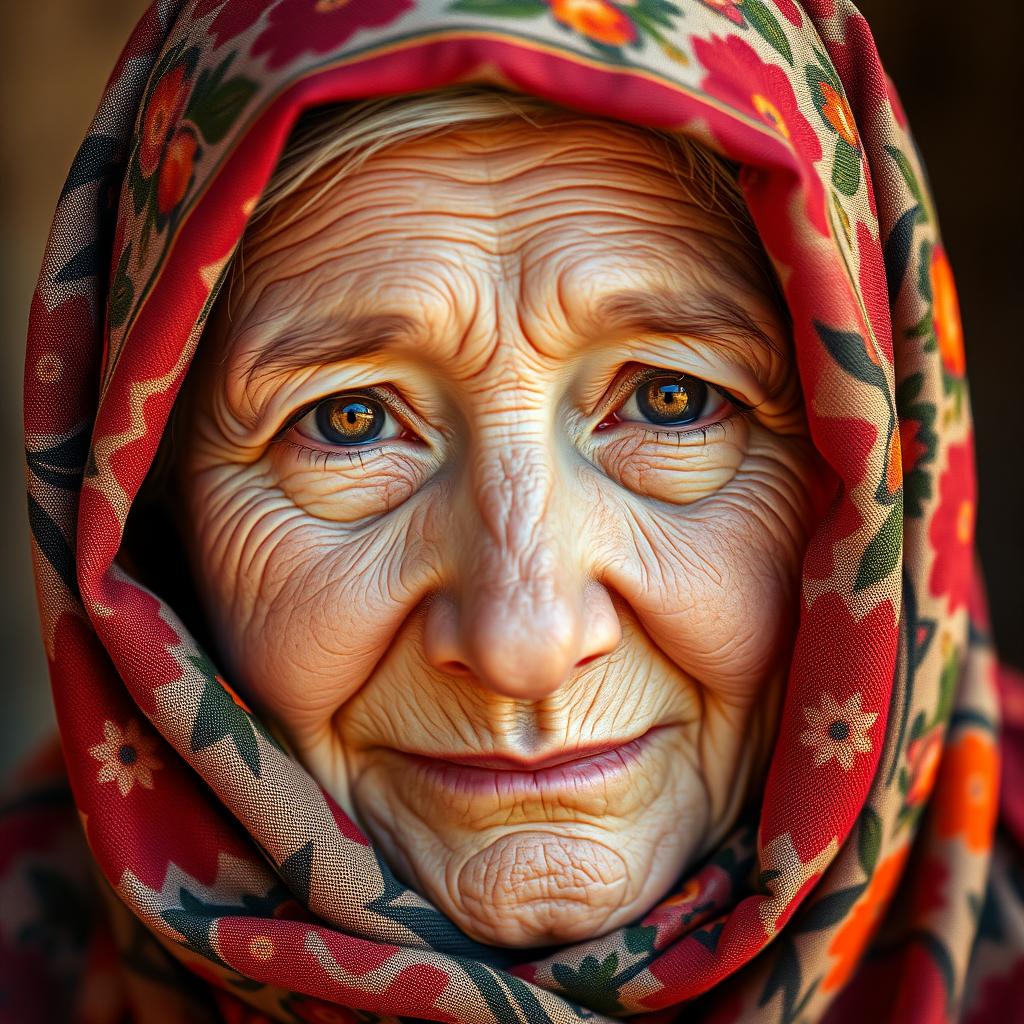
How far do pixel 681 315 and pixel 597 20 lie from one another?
315 mm

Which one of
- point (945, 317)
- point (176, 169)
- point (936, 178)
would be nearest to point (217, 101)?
point (176, 169)

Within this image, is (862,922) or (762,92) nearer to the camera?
(762,92)

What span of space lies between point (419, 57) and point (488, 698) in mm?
669

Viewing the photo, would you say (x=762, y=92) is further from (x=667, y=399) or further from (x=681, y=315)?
(x=667, y=399)

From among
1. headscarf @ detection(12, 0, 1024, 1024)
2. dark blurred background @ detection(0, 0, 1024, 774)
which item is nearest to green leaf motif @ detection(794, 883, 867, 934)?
headscarf @ detection(12, 0, 1024, 1024)

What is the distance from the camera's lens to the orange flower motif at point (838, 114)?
1.27 meters

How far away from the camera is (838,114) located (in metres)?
1.29

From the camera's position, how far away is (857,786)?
4.20ft

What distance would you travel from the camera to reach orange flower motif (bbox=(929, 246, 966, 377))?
1.41 m

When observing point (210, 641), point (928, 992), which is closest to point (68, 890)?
point (210, 641)

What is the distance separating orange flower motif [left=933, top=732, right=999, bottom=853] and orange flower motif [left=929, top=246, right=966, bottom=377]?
53 cm

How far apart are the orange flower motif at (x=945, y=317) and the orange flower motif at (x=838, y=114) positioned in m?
0.20

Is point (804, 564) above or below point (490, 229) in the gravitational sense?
below

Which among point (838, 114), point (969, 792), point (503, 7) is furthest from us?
point (969, 792)
